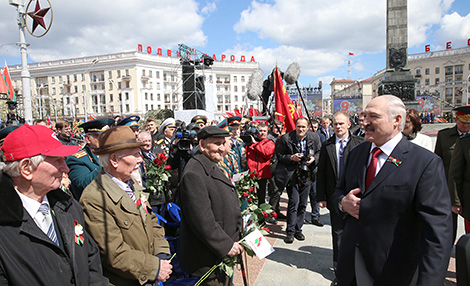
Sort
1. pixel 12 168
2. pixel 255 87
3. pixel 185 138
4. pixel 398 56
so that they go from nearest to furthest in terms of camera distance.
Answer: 1. pixel 12 168
2. pixel 185 138
3. pixel 255 87
4. pixel 398 56

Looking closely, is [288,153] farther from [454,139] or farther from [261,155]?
[454,139]

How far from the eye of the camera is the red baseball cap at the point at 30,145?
1.70 m

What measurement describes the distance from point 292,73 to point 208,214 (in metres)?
5.74

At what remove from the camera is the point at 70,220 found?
1.83 metres

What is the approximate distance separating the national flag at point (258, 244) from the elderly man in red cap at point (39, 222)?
124 centimetres

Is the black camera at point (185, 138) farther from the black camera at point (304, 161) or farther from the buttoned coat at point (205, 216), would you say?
the black camera at point (304, 161)

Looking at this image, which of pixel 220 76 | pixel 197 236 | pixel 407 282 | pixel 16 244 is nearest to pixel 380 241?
Answer: pixel 407 282

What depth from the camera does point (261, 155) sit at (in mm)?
6020

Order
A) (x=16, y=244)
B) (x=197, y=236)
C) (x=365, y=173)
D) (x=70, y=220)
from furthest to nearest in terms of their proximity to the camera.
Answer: (x=197, y=236) → (x=365, y=173) → (x=70, y=220) → (x=16, y=244)

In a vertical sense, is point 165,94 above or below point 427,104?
above

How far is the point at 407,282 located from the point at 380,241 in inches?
13.3

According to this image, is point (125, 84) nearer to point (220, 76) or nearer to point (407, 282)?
point (220, 76)

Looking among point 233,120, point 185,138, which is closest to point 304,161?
point 233,120

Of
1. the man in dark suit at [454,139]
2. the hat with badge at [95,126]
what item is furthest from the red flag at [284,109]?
the hat with badge at [95,126]
